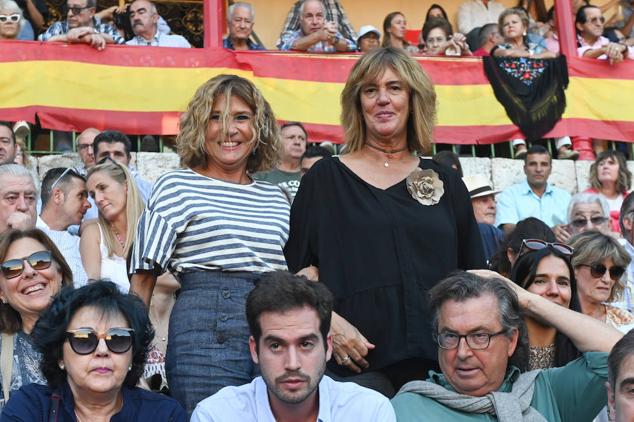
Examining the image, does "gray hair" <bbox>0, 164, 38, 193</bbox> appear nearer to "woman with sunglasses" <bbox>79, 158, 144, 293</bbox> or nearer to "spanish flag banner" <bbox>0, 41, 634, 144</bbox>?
"woman with sunglasses" <bbox>79, 158, 144, 293</bbox>

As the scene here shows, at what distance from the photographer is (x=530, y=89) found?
1255 cm

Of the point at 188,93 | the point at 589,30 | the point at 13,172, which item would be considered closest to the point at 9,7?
the point at 188,93

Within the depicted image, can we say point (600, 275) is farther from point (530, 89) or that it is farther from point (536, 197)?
point (530, 89)

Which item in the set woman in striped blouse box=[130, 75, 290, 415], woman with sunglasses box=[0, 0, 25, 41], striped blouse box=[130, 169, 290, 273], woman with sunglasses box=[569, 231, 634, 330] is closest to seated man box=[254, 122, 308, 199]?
woman with sunglasses box=[0, 0, 25, 41]

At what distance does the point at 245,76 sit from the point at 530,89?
2.87 metres

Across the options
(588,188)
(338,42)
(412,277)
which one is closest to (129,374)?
(412,277)

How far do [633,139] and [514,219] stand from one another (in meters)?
2.57

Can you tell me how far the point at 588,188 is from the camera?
11.6 metres

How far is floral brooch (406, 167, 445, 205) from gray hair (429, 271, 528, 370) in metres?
0.34

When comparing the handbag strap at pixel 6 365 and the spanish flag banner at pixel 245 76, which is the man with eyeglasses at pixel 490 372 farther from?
the spanish flag banner at pixel 245 76

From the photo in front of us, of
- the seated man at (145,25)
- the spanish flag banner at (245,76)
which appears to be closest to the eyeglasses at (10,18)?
the spanish flag banner at (245,76)

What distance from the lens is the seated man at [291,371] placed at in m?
4.39

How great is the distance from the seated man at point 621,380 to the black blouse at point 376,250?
26.3 inches

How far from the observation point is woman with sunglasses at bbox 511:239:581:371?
206 inches
